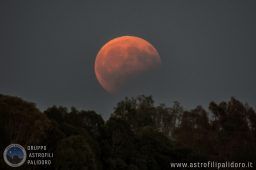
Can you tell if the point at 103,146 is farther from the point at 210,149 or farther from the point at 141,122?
the point at 141,122

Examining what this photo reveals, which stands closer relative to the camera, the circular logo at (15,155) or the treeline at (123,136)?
the circular logo at (15,155)

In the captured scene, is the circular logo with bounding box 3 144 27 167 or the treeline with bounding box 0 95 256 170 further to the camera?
the treeline with bounding box 0 95 256 170

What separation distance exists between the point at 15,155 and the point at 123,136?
20019 mm

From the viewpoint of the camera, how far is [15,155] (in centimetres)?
5522

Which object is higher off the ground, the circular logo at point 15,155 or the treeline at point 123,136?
the treeline at point 123,136

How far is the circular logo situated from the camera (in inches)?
2136

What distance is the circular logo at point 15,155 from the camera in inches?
2136

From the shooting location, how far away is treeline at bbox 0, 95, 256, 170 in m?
58.6

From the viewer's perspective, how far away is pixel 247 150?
7575 centimetres

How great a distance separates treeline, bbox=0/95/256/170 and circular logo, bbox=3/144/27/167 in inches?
33.8

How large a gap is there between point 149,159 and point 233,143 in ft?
53.1

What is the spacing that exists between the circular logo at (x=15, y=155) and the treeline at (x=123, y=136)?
86cm

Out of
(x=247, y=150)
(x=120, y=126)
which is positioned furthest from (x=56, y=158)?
(x=247, y=150)

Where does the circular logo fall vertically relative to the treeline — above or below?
below
